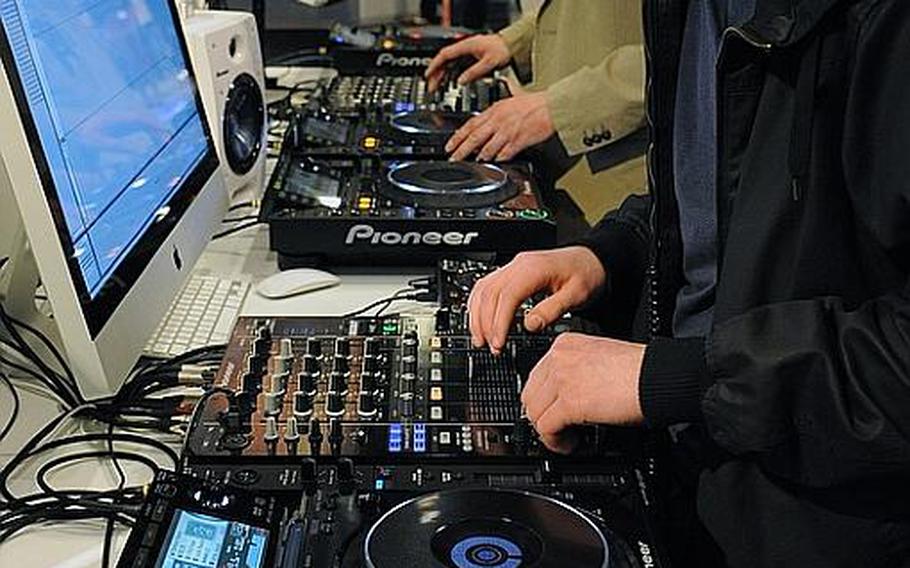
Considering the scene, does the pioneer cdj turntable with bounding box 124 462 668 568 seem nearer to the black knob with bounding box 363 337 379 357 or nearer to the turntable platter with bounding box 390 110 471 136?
the black knob with bounding box 363 337 379 357

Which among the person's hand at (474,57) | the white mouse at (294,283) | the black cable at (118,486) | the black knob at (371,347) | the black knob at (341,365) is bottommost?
the person's hand at (474,57)

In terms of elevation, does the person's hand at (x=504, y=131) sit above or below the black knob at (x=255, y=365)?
below

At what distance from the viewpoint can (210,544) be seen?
883mm

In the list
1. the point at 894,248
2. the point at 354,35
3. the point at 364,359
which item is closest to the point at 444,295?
the point at 364,359

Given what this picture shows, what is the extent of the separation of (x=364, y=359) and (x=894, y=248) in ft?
1.80

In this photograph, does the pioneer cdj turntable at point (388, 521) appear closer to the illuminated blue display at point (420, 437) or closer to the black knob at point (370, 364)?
the illuminated blue display at point (420, 437)

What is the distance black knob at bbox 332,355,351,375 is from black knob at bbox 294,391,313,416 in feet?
0.22

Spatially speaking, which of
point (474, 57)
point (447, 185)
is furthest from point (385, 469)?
point (474, 57)

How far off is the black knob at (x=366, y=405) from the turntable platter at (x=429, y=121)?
39.6 inches

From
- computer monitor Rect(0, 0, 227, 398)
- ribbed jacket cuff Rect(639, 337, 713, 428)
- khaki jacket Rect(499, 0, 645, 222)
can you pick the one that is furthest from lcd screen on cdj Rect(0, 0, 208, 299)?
khaki jacket Rect(499, 0, 645, 222)

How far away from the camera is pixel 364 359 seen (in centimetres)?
123

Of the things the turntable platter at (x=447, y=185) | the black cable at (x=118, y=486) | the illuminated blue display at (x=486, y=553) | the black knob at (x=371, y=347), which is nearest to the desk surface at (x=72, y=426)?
the black cable at (x=118, y=486)

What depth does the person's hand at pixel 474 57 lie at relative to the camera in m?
2.51

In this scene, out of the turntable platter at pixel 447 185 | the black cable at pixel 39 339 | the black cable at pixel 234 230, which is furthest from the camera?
the black cable at pixel 234 230
